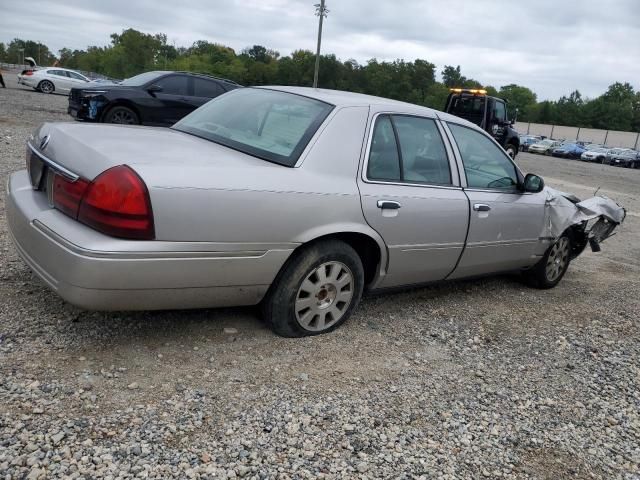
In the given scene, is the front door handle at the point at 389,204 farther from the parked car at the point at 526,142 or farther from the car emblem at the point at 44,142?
the parked car at the point at 526,142

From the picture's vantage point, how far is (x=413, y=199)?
371cm

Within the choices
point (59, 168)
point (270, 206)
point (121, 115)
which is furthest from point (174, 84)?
point (270, 206)

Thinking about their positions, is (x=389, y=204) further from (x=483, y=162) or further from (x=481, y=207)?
(x=483, y=162)

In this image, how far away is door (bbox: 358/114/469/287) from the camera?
3559 millimetres

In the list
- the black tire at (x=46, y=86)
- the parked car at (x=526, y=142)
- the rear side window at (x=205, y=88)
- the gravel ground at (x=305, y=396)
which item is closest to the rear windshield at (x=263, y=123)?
the gravel ground at (x=305, y=396)

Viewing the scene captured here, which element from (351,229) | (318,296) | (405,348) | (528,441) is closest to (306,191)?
(351,229)

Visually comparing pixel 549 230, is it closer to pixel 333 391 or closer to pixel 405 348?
pixel 405 348

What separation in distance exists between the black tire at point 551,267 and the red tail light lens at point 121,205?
12.3 feet

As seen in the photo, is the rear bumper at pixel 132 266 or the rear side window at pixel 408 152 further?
the rear side window at pixel 408 152

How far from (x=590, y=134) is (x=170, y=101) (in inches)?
2802

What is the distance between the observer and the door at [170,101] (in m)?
10.9

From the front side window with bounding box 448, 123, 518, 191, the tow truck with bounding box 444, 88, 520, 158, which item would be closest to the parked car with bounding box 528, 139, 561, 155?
the tow truck with bounding box 444, 88, 520, 158

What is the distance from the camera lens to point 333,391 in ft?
9.73

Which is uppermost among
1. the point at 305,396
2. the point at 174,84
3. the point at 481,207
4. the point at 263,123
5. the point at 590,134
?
the point at 590,134
